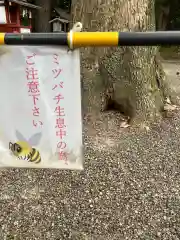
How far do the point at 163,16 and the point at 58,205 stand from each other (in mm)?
18106

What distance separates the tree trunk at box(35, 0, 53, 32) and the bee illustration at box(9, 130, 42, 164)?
47.6ft

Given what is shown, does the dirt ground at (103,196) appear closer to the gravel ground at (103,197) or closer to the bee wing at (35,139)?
the gravel ground at (103,197)

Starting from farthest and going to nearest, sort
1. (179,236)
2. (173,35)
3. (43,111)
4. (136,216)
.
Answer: (136,216)
(179,236)
(43,111)
(173,35)

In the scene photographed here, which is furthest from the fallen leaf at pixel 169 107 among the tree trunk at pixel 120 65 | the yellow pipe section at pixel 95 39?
the yellow pipe section at pixel 95 39

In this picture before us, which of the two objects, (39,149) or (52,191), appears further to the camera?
(52,191)

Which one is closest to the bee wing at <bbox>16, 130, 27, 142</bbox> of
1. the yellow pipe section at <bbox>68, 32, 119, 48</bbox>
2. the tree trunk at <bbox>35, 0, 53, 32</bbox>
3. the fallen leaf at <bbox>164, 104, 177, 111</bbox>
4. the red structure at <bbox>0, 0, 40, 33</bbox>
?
the yellow pipe section at <bbox>68, 32, 119, 48</bbox>

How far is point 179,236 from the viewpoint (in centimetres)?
194

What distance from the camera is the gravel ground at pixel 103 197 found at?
1993 mm

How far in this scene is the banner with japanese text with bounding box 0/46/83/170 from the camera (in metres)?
1.29

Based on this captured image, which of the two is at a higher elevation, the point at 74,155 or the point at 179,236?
the point at 74,155

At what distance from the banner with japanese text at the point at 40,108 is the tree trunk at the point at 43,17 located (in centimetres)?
1450

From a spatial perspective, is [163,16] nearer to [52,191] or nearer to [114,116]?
[114,116]

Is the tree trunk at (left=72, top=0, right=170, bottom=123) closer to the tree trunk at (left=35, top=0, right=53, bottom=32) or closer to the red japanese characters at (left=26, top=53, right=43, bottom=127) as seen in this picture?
the red japanese characters at (left=26, top=53, right=43, bottom=127)

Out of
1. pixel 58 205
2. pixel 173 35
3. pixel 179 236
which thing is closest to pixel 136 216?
pixel 179 236
